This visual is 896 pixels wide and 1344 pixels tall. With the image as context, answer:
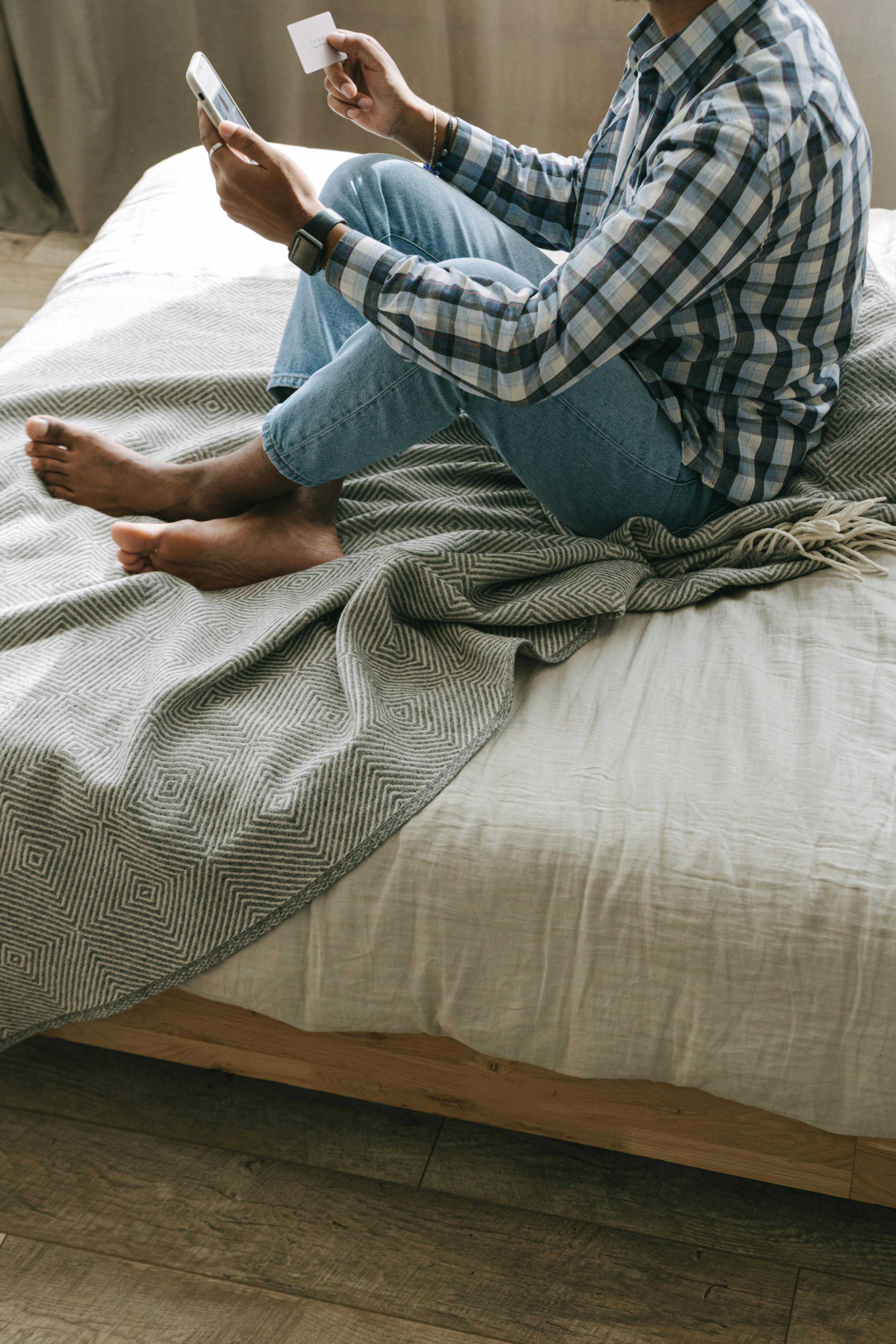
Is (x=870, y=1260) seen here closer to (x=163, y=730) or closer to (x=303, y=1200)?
(x=303, y=1200)

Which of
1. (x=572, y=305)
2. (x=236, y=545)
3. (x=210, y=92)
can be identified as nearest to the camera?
(x=572, y=305)

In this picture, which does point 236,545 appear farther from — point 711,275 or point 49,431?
point 711,275

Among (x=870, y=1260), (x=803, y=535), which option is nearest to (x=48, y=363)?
(x=803, y=535)

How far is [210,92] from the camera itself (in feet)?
3.30

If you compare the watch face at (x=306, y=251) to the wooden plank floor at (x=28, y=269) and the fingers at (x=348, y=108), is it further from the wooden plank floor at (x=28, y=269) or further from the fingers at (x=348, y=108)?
the wooden plank floor at (x=28, y=269)

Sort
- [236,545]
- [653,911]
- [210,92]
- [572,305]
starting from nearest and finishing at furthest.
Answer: [653,911]
[572,305]
[210,92]
[236,545]

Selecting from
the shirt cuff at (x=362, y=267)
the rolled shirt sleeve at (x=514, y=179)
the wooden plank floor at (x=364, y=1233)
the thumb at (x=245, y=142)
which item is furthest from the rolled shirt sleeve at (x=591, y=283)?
the wooden plank floor at (x=364, y=1233)

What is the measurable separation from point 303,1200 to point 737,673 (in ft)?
1.99

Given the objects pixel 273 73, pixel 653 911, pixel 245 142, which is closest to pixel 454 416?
pixel 245 142

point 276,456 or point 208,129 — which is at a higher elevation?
point 208,129

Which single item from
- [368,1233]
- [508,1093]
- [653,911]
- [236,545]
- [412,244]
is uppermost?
[412,244]

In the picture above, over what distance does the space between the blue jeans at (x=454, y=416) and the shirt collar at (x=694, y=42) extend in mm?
219

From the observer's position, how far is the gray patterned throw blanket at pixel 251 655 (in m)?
0.86

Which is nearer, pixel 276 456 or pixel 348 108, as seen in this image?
pixel 276 456
